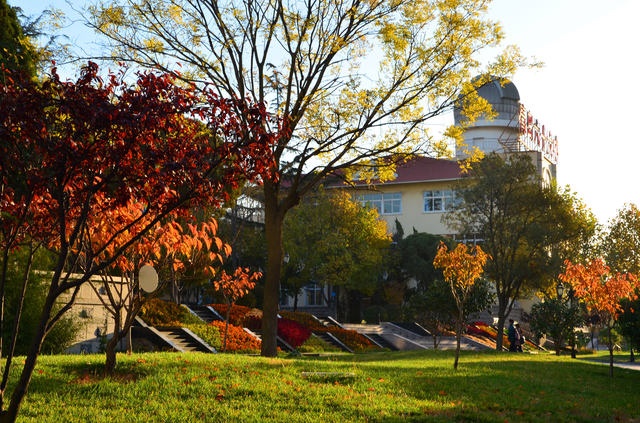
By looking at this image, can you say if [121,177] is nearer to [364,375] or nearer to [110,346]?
[110,346]

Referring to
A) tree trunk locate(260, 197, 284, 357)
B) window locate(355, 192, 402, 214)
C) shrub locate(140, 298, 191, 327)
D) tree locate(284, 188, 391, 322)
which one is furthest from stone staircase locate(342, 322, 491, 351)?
window locate(355, 192, 402, 214)

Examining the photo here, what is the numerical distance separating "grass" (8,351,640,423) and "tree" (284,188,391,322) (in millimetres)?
28650

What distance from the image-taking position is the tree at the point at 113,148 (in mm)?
5590

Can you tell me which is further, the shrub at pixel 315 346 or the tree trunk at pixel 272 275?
the shrub at pixel 315 346

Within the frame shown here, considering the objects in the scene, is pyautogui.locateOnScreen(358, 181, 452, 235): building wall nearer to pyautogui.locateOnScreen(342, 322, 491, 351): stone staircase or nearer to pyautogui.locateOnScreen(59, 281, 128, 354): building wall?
pyautogui.locateOnScreen(342, 322, 491, 351): stone staircase

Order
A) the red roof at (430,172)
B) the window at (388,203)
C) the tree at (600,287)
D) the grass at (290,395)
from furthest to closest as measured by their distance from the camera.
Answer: the window at (388,203) < the red roof at (430,172) < the tree at (600,287) < the grass at (290,395)

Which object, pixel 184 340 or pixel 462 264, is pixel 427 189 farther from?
pixel 462 264

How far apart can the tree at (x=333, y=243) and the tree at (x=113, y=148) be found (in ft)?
122

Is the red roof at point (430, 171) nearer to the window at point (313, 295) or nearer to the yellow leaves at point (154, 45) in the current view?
the window at point (313, 295)

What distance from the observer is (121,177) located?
19.0 ft

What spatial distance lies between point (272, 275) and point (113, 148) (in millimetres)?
12553

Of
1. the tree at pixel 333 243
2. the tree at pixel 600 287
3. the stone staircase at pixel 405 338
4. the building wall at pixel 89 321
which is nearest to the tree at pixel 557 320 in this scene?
the stone staircase at pixel 405 338

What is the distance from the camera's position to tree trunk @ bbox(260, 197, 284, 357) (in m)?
18.0

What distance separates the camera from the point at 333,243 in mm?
43406
